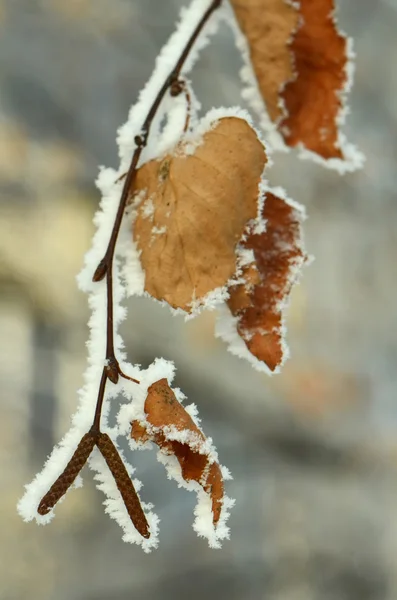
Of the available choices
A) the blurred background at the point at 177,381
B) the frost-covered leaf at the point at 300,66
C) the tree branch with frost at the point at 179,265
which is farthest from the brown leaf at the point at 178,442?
the blurred background at the point at 177,381

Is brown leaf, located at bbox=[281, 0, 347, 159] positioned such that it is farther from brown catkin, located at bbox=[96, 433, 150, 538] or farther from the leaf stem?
brown catkin, located at bbox=[96, 433, 150, 538]

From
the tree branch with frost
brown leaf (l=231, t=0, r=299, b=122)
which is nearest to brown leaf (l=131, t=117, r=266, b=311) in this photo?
the tree branch with frost

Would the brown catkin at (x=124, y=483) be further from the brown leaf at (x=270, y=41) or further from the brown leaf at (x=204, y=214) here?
the brown leaf at (x=270, y=41)

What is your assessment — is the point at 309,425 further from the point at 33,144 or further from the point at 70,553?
the point at 33,144

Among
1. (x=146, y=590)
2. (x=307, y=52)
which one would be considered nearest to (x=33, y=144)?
(x=146, y=590)

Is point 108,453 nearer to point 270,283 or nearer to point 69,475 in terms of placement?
point 69,475

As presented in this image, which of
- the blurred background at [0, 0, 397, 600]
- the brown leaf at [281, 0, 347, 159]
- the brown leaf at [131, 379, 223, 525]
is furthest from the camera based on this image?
the blurred background at [0, 0, 397, 600]

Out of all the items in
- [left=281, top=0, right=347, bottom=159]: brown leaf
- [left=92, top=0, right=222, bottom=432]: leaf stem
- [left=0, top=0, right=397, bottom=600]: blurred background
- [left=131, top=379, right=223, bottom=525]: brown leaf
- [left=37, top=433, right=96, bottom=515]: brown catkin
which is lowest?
[left=37, top=433, right=96, bottom=515]: brown catkin
